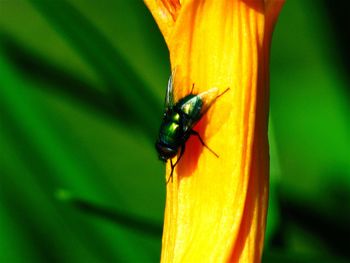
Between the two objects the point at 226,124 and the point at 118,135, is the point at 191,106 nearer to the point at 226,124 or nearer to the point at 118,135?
the point at 226,124

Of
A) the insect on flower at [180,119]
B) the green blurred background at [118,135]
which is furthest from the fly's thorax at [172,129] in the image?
the green blurred background at [118,135]

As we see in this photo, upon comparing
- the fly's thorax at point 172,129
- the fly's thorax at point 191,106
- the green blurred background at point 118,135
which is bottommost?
the green blurred background at point 118,135

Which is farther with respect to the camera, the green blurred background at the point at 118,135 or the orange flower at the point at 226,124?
the green blurred background at the point at 118,135

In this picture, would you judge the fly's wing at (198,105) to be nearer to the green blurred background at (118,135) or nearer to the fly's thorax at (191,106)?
the fly's thorax at (191,106)

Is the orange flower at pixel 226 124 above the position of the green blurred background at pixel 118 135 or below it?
above

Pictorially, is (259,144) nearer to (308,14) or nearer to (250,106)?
(250,106)

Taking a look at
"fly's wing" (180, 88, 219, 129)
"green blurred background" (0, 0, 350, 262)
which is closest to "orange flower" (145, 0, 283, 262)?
"fly's wing" (180, 88, 219, 129)

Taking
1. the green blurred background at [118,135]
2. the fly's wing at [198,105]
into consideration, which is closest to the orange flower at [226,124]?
the fly's wing at [198,105]
